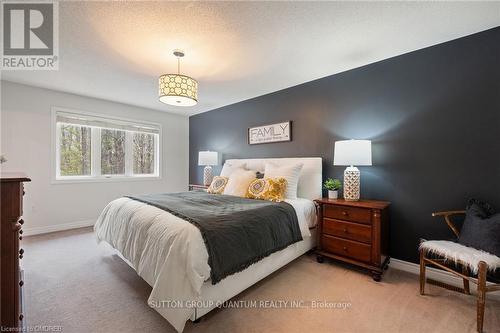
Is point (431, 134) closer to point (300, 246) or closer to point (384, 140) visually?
point (384, 140)

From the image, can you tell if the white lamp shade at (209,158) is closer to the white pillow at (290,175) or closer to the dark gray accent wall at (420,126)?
the white pillow at (290,175)

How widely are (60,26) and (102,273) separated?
2.41 meters

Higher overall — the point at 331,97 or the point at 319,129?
the point at 331,97

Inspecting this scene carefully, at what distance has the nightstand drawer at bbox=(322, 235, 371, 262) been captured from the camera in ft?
7.41

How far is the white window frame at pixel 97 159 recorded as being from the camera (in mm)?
3654

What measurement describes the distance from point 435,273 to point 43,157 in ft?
18.2

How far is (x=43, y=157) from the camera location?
140 inches

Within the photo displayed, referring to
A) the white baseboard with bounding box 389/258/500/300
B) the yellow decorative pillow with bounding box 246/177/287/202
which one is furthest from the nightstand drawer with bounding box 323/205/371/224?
the white baseboard with bounding box 389/258/500/300

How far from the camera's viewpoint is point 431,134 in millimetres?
2273

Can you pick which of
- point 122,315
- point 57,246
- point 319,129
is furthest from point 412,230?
point 57,246

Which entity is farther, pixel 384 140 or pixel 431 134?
pixel 384 140

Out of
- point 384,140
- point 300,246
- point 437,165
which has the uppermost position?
point 384,140

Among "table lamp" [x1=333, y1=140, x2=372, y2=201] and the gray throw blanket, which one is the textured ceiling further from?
the gray throw blanket

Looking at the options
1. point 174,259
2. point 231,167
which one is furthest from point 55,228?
point 174,259
